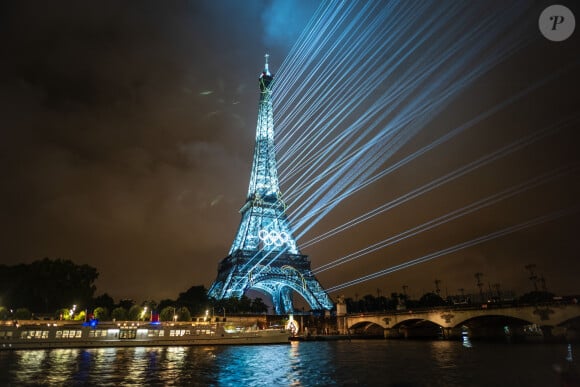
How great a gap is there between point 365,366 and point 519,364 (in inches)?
436

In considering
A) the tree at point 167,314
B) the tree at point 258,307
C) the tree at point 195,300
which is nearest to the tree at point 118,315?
the tree at point 167,314

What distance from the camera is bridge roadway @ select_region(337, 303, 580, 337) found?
49031mm

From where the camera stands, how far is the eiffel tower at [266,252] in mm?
77125

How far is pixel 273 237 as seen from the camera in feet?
283

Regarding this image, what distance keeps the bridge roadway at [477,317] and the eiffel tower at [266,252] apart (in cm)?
1106

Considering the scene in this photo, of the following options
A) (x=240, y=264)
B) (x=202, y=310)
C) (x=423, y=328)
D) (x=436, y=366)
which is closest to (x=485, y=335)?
(x=423, y=328)

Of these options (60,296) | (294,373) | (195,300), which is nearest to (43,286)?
(60,296)

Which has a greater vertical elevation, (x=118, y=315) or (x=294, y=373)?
(x=118, y=315)

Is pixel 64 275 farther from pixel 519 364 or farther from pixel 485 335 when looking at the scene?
pixel 485 335

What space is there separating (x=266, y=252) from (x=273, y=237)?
19.3 feet

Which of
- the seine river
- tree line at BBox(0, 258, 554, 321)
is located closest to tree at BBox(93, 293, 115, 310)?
tree line at BBox(0, 258, 554, 321)

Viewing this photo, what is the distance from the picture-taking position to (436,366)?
88.0ft

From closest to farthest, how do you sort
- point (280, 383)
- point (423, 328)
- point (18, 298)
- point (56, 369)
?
1. point (280, 383)
2. point (56, 369)
3. point (18, 298)
4. point (423, 328)

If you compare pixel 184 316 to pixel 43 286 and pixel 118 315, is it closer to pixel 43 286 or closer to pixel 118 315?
pixel 118 315
